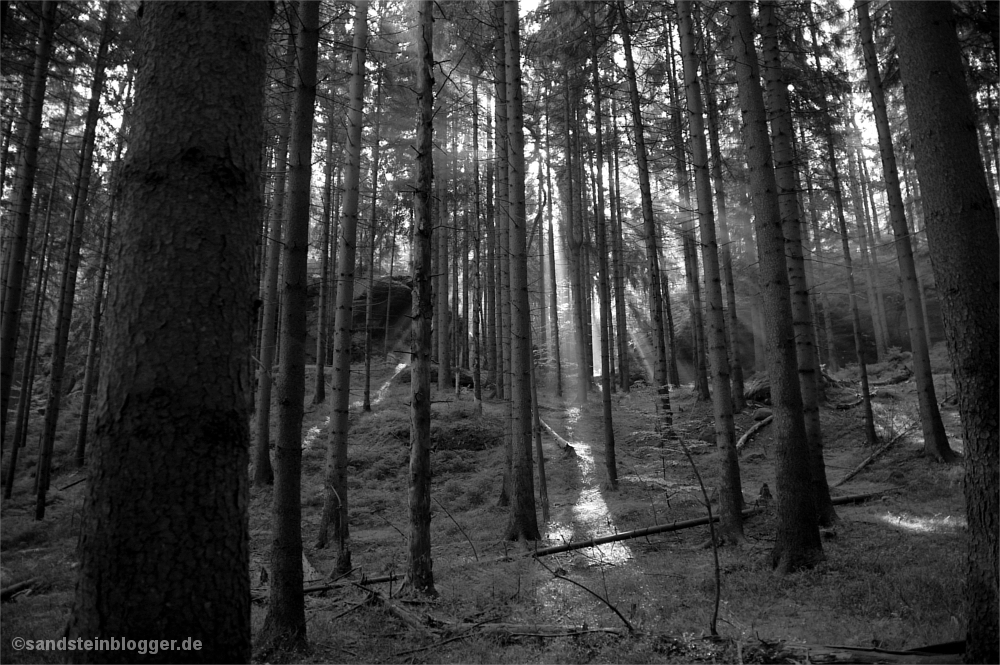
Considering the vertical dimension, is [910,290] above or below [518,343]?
above

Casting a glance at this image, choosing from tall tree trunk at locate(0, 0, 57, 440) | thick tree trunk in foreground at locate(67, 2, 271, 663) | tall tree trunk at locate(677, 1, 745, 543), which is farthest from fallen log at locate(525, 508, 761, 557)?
tall tree trunk at locate(0, 0, 57, 440)

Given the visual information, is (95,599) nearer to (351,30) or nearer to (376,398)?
(351,30)

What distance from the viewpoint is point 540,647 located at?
16.1 feet

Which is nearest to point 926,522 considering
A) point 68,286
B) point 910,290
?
point 910,290

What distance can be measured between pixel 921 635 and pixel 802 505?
2.32m

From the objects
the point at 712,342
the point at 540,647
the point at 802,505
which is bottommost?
the point at 540,647

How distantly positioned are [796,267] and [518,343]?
4857mm

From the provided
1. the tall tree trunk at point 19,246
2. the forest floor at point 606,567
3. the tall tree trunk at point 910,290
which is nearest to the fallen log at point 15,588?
the forest floor at point 606,567

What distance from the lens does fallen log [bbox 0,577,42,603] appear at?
7.45 meters

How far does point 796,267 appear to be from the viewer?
9406 millimetres

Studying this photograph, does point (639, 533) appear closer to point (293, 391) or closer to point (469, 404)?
point (293, 391)

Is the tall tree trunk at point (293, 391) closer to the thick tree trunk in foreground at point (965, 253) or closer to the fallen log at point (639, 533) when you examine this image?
the fallen log at point (639, 533)

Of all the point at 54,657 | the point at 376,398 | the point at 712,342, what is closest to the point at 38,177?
the point at 376,398

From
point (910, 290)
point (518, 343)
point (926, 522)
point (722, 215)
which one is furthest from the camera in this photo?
point (722, 215)
